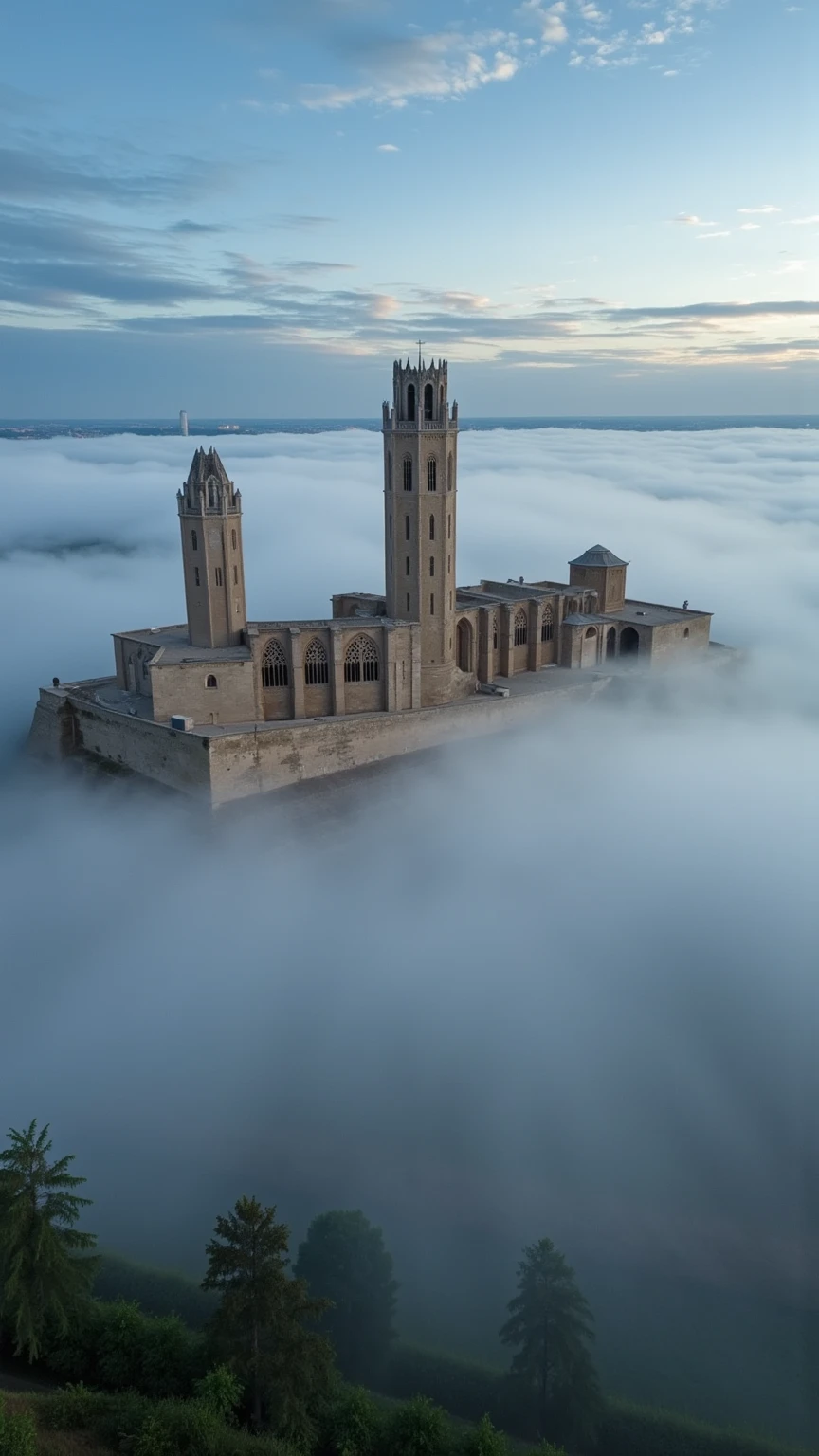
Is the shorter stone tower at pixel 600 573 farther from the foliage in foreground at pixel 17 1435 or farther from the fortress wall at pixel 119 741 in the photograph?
the foliage in foreground at pixel 17 1435

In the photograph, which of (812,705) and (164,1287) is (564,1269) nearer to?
(164,1287)

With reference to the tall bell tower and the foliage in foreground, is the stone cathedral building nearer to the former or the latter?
the tall bell tower

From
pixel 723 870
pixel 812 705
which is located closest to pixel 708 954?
pixel 723 870

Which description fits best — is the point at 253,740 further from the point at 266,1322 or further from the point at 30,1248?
the point at 266,1322

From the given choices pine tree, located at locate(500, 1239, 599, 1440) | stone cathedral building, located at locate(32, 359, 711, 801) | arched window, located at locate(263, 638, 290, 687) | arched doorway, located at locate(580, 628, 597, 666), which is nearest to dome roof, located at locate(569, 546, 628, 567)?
arched doorway, located at locate(580, 628, 597, 666)

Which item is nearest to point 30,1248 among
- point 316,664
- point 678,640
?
point 316,664

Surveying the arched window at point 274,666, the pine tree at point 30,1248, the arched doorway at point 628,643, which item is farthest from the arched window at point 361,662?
the pine tree at point 30,1248
